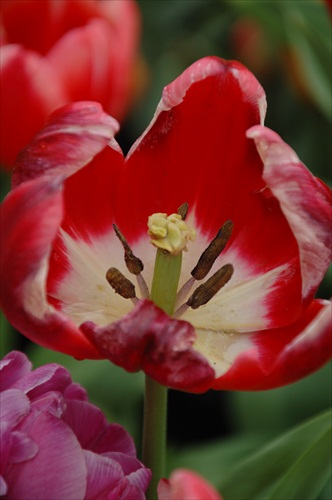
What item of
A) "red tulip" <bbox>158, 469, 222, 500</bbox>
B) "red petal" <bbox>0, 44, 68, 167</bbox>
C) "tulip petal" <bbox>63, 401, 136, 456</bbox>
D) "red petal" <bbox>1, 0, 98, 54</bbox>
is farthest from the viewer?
"red petal" <bbox>1, 0, 98, 54</bbox>

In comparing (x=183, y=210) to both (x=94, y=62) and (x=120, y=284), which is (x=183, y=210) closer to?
(x=120, y=284)

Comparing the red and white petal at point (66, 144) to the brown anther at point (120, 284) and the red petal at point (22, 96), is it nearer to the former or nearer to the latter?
the brown anther at point (120, 284)

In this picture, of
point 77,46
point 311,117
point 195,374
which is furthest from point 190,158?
point 311,117

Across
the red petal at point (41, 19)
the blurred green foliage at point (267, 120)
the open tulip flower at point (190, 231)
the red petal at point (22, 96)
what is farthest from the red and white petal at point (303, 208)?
the red petal at point (41, 19)

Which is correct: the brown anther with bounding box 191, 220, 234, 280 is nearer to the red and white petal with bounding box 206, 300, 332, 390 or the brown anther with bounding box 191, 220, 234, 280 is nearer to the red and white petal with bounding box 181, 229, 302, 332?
the red and white petal with bounding box 181, 229, 302, 332

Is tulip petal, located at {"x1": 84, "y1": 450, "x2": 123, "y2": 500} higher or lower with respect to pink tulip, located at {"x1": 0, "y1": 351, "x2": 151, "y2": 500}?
lower

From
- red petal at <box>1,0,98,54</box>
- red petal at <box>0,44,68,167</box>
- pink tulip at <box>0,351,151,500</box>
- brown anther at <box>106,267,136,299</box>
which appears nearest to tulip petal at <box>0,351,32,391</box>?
pink tulip at <box>0,351,151,500</box>

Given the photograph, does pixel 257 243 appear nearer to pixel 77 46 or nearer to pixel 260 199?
pixel 260 199
